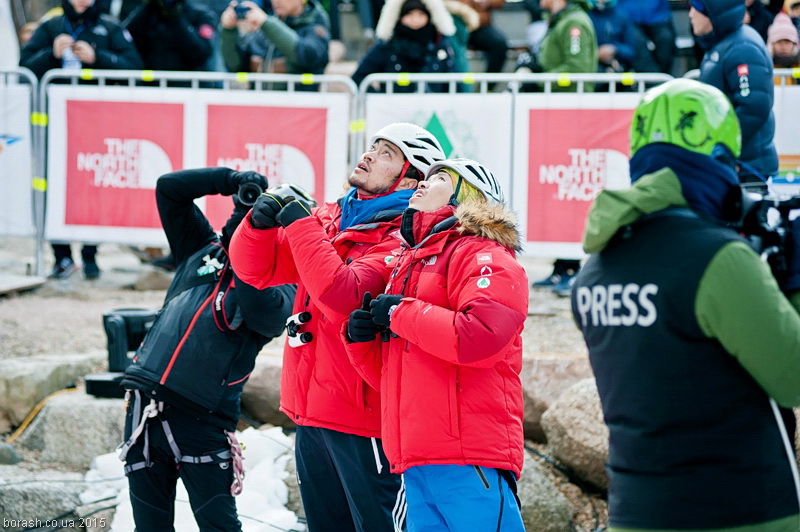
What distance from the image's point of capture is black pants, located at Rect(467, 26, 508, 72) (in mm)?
10844

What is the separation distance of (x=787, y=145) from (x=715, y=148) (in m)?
6.03

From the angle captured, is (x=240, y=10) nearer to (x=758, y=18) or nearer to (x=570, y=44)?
(x=570, y=44)

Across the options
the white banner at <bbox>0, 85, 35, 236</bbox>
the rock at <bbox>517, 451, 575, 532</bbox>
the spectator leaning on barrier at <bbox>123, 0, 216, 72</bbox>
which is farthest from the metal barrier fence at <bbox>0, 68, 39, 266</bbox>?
the rock at <bbox>517, 451, 575, 532</bbox>

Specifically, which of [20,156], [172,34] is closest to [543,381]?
[20,156]

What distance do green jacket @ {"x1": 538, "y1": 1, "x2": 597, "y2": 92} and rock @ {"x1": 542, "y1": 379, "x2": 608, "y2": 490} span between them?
3.67 meters

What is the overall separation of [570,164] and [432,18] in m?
1.93

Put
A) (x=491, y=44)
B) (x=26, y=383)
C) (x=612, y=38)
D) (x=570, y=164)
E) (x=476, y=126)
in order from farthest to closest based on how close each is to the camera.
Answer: (x=491, y=44) → (x=612, y=38) → (x=476, y=126) → (x=570, y=164) → (x=26, y=383)

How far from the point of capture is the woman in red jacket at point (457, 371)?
3203 mm

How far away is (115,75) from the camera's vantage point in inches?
366

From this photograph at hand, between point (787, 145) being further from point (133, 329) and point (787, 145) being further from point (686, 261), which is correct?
point (686, 261)

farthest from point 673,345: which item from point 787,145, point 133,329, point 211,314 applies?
point 787,145

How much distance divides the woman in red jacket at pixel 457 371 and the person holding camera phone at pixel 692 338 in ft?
1.91

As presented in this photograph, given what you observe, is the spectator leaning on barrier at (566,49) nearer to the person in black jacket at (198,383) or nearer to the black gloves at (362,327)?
the person in black jacket at (198,383)

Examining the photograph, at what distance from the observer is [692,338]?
2.52m
